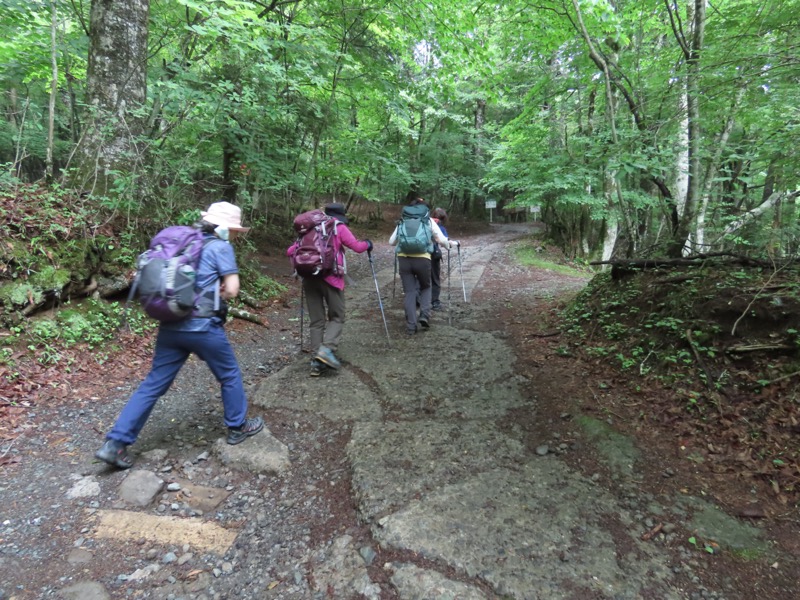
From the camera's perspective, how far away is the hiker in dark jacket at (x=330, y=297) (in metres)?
4.84

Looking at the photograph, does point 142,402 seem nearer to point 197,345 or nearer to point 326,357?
point 197,345

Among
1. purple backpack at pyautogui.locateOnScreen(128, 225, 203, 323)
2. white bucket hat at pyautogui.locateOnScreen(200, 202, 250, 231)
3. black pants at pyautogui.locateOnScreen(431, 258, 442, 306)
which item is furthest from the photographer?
black pants at pyautogui.locateOnScreen(431, 258, 442, 306)

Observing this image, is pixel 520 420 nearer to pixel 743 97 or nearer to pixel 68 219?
pixel 743 97

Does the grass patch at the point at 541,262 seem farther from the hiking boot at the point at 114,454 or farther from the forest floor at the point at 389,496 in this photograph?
the hiking boot at the point at 114,454

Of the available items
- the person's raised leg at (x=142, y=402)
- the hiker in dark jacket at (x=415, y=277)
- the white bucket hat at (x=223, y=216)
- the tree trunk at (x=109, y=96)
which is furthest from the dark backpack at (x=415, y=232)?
the tree trunk at (x=109, y=96)

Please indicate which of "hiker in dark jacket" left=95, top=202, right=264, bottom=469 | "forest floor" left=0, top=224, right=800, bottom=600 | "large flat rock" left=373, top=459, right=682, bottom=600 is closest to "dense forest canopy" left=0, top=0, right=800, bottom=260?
"forest floor" left=0, top=224, right=800, bottom=600

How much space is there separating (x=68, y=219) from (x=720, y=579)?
716 centimetres

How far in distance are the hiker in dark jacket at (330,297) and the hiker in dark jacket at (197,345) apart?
1526mm

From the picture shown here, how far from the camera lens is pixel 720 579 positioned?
225 centimetres

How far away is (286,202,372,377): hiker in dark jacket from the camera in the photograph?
4.84 meters

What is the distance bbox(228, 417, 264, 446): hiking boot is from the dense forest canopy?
3966mm

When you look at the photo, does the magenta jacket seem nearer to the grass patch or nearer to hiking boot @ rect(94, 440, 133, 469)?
hiking boot @ rect(94, 440, 133, 469)

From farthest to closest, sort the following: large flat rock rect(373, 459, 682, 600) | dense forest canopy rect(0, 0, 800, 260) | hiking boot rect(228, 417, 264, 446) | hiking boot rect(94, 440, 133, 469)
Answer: dense forest canopy rect(0, 0, 800, 260) < hiking boot rect(228, 417, 264, 446) < hiking boot rect(94, 440, 133, 469) < large flat rock rect(373, 459, 682, 600)

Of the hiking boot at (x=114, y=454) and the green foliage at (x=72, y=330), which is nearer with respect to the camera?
the hiking boot at (x=114, y=454)
